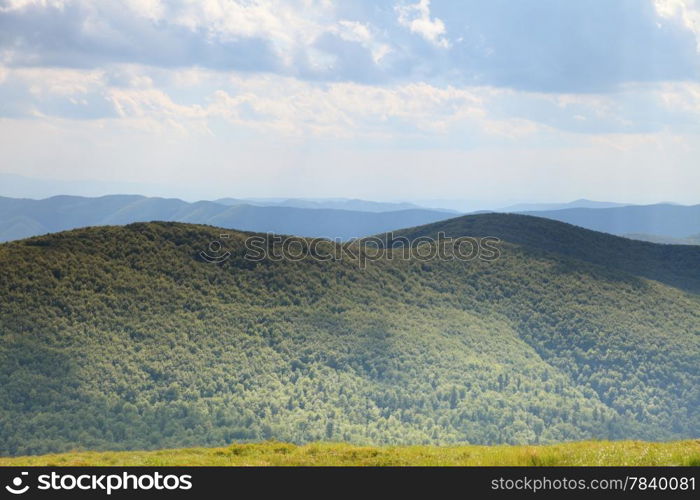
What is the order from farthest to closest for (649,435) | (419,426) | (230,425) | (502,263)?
(502,263) → (649,435) → (419,426) → (230,425)

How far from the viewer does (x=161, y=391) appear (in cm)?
11738

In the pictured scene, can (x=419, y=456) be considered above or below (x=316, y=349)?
above

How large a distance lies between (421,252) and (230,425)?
9388 cm

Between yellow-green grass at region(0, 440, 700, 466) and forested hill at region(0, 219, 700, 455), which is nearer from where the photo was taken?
yellow-green grass at region(0, 440, 700, 466)

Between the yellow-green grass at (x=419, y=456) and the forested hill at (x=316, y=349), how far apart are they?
78761mm

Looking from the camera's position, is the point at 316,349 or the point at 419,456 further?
the point at 316,349

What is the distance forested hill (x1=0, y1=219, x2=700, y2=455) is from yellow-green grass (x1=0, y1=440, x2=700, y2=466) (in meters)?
78.8

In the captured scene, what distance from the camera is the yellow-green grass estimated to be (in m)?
22.9

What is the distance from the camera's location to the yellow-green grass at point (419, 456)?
22.9 meters

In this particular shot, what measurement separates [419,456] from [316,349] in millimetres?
115506

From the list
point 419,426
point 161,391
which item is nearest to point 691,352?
point 419,426

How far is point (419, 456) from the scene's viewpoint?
26.1 meters
